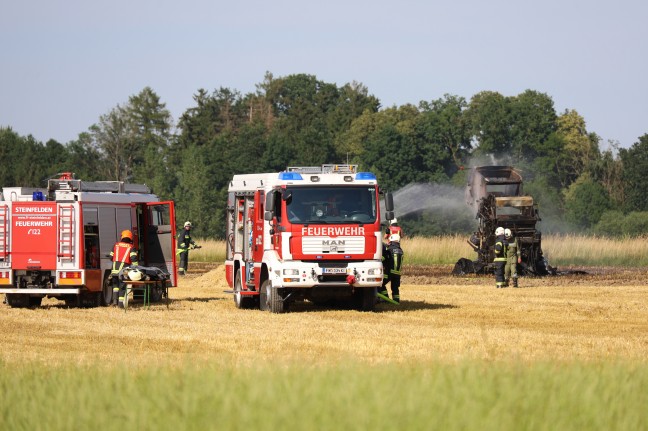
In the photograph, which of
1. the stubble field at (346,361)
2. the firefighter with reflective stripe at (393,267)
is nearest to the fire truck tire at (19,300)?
the stubble field at (346,361)

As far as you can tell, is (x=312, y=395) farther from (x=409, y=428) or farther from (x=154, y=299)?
(x=154, y=299)

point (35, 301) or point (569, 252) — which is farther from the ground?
point (569, 252)

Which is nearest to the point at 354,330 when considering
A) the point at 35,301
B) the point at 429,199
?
the point at 35,301

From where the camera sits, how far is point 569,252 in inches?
2061

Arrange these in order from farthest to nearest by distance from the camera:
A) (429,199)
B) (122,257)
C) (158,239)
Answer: (429,199), (158,239), (122,257)

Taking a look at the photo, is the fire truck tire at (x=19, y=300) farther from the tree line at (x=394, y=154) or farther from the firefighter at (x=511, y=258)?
the tree line at (x=394, y=154)

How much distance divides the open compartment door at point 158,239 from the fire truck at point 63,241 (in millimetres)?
407

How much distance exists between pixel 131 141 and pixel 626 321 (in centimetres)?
8929

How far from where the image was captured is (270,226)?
992 inches

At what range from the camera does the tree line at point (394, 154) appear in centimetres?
7806

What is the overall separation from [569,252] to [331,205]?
29.2m

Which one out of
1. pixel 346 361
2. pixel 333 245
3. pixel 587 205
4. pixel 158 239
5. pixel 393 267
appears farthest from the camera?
pixel 587 205

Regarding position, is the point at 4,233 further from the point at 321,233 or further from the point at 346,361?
the point at 346,361

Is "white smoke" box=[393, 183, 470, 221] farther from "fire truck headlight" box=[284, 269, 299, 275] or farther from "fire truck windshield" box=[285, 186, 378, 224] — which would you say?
"fire truck headlight" box=[284, 269, 299, 275]
